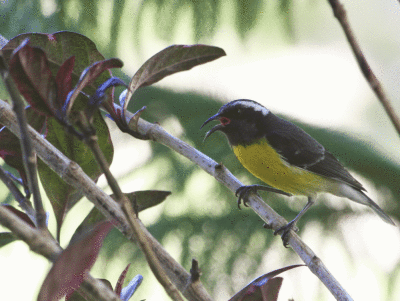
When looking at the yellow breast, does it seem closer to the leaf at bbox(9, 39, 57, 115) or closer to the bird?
the bird

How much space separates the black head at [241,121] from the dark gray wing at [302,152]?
0.03 meters

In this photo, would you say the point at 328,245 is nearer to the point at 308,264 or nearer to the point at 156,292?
the point at 156,292

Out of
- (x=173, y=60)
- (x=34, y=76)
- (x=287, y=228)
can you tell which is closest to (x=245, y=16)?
(x=287, y=228)

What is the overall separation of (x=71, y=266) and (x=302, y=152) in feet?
2.57

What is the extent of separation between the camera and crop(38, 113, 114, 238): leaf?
410 millimetres

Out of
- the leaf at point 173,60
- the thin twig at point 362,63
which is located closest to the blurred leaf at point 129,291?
the leaf at point 173,60

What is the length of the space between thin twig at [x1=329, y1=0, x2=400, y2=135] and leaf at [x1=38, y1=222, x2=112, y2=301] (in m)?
0.18

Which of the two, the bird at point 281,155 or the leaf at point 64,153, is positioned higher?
the leaf at point 64,153

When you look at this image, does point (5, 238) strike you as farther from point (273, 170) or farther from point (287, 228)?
point (273, 170)

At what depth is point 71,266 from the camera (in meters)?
0.25

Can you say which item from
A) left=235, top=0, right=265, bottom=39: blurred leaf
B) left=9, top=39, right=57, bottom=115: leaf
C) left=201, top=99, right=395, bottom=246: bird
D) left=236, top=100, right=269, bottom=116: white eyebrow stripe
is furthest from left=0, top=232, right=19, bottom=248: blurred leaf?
left=235, top=0, right=265, bottom=39: blurred leaf

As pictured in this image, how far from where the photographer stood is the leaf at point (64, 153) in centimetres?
41

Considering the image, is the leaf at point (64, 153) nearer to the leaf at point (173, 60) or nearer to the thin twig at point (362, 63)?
the leaf at point (173, 60)

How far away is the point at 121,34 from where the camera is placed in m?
1.44
